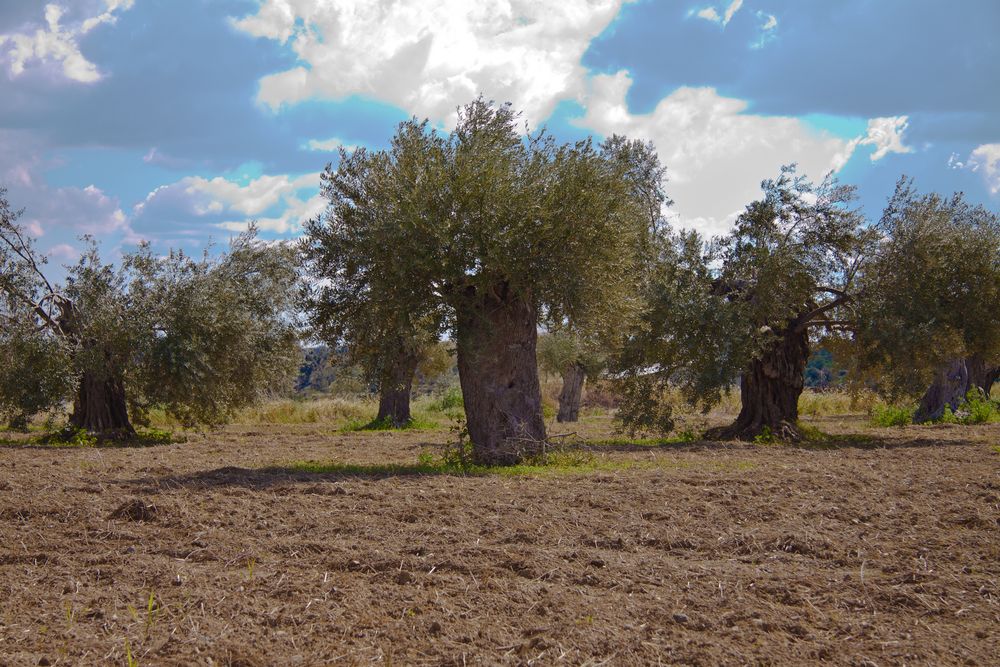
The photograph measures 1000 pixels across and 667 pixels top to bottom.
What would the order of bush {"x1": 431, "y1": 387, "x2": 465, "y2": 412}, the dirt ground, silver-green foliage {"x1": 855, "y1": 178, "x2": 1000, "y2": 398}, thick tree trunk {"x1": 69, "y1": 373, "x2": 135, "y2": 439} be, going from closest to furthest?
the dirt ground, silver-green foliage {"x1": 855, "y1": 178, "x2": 1000, "y2": 398}, thick tree trunk {"x1": 69, "y1": 373, "x2": 135, "y2": 439}, bush {"x1": 431, "y1": 387, "x2": 465, "y2": 412}

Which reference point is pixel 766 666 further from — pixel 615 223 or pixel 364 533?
pixel 615 223

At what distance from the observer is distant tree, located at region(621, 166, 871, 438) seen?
1780 cm

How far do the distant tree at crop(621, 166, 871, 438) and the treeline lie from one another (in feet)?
0.15

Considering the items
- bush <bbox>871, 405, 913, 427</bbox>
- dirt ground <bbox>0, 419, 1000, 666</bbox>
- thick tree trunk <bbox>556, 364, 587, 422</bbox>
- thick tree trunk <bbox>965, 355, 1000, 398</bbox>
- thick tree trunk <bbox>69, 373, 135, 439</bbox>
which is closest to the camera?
dirt ground <bbox>0, 419, 1000, 666</bbox>

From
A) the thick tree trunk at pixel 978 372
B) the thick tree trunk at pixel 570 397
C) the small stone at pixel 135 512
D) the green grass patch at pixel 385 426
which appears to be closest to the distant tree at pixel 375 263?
the small stone at pixel 135 512

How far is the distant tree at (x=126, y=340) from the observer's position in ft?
61.8

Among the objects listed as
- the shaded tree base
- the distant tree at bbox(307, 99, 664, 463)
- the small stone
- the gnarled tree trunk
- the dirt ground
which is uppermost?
the distant tree at bbox(307, 99, 664, 463)

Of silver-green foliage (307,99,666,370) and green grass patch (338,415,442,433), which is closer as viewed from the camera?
silver-green foliage (307,99,666,370)

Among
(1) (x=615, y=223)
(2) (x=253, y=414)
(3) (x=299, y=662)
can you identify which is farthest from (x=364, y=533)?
(2) (x=253, y=414)

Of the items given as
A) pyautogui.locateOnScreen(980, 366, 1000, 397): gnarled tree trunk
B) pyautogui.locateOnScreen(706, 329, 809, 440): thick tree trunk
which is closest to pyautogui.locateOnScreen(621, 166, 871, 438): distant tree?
pyautogui.locateOnScreen(706, 329, 809, 440): thick tree trunk

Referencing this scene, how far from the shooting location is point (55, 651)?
5.46 meters

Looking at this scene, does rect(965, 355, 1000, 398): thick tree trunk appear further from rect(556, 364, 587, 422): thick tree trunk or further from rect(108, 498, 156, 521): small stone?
rect(108, 498, 156, 521): small stone

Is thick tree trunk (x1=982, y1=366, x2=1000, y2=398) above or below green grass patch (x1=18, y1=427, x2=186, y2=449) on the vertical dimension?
above

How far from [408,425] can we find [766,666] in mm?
23464
